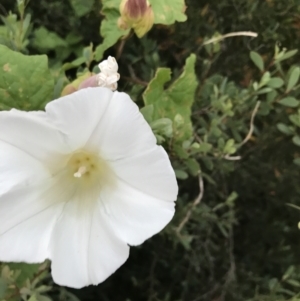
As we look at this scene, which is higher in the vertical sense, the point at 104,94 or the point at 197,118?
the point at 104,94

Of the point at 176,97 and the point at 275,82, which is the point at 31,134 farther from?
the point at 275,82

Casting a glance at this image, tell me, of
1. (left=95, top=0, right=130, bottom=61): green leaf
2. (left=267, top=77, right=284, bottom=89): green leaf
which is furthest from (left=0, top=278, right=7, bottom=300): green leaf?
(left=267, top=77, right=284, bottom=89): green leaf

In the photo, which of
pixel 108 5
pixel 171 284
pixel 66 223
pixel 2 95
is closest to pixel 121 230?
pixel 66 223

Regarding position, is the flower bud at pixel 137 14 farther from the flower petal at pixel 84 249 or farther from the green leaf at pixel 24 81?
the flower petal at pixel 84 249

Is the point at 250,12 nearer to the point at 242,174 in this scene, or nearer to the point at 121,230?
the point at 242,174

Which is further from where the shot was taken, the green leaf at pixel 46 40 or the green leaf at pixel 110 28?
the green leaf at pixel 46 40

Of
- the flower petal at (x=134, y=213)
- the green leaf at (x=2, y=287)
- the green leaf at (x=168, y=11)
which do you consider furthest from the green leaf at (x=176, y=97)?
the green leaf at (x=2, y=287)
